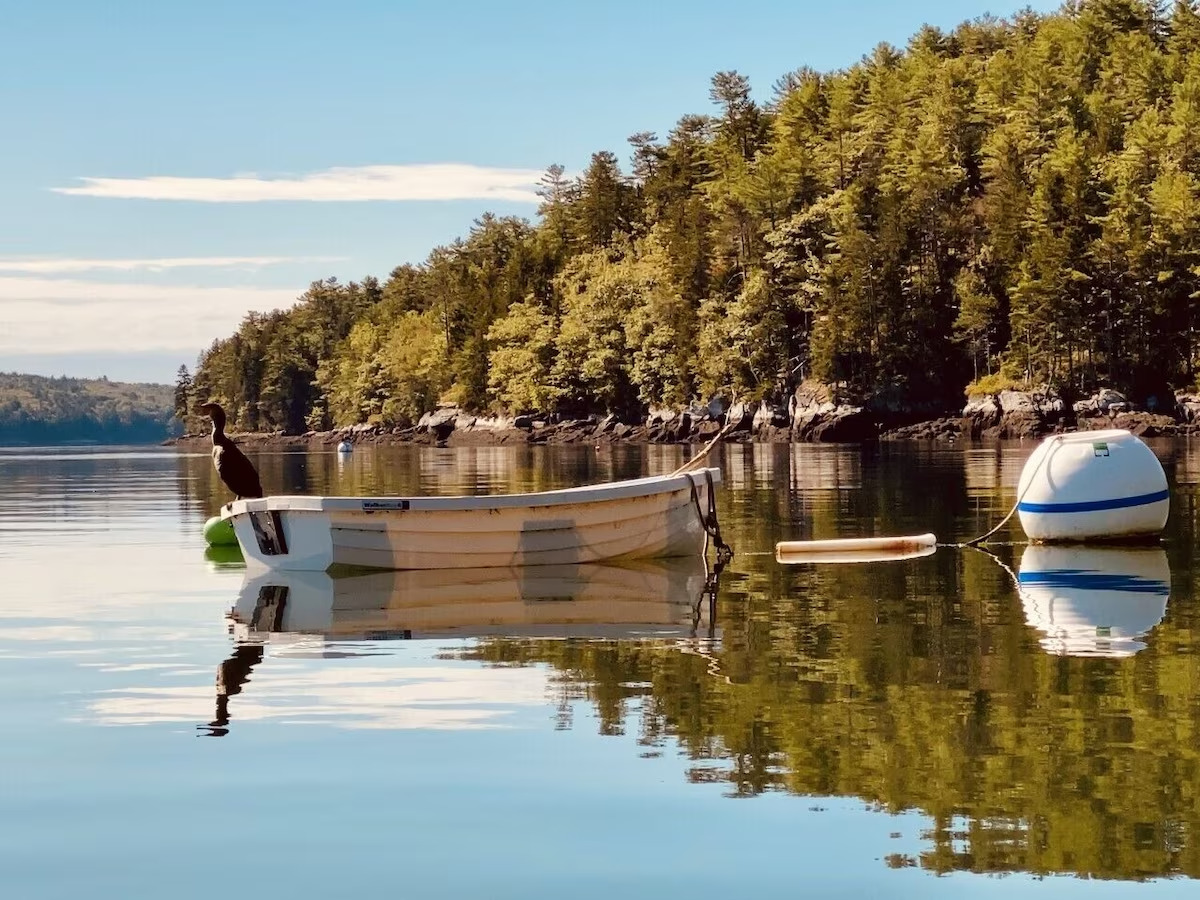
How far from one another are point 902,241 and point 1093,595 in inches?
4388

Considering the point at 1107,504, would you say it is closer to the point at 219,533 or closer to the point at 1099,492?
the point at 1099,492

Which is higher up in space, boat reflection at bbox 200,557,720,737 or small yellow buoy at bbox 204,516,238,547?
small yellow buoy at bbox 204,516,238,547

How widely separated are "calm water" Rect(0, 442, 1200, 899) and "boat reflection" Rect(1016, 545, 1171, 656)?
107 millimetres

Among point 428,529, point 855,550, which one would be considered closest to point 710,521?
point 855,550

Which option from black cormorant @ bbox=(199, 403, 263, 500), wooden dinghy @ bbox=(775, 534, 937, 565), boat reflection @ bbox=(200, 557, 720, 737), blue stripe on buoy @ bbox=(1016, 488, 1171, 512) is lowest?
boat reflection @ bbox=(200, 557, 720, 737)

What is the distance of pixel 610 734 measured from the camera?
491 inches

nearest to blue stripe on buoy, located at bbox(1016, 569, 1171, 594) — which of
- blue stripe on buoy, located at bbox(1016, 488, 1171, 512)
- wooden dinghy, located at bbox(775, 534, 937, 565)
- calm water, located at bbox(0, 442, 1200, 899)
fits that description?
calm water, located at bbox(0, 442, 1200, 899)

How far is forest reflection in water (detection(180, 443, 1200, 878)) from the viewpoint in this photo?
388 inches

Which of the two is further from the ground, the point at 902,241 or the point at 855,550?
the point at 902,241

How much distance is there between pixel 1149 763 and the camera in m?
10.9

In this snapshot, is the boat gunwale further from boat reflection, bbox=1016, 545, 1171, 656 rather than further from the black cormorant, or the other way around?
boat reflection, bbox=1016, 545, 1171, 656

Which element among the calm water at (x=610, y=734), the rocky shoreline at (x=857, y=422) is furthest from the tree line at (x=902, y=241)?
the calm water at (x=610, y=734)

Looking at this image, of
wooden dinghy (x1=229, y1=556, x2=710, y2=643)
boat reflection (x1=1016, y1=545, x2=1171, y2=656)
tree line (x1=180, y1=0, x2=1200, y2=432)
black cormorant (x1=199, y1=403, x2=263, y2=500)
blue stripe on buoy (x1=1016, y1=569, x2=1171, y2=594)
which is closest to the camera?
boat reflection (x1=1016, y1=545, x2=1171, y2=656)

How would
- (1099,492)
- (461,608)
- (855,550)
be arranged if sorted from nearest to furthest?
1. (461,608)
2. (1099,492)
3. (855,550)
